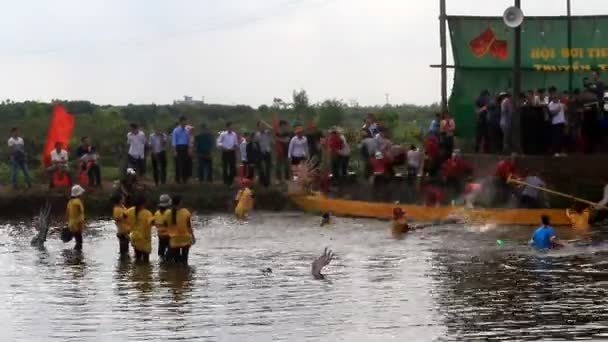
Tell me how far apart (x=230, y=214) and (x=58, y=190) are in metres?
4.54

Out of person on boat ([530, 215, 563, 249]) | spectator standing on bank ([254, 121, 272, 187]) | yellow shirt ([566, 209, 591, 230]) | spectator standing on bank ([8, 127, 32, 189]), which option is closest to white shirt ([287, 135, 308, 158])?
spectator standing on bank ([254, 121, 272, 187])

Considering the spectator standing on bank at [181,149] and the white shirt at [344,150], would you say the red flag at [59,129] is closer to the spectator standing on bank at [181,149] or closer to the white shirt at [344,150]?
the spectator standing on bank at [181,149]

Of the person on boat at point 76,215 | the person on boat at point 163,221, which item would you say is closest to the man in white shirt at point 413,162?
the person on boat at point 76,215

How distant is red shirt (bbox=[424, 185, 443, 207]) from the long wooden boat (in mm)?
530

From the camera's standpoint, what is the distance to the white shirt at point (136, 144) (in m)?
36.7

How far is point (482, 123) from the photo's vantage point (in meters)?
34.4

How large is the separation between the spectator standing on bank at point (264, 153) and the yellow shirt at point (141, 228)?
11.4 metres

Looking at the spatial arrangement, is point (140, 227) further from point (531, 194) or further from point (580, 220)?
point (531, 194)

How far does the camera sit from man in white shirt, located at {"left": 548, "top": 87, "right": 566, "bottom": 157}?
1270 inches

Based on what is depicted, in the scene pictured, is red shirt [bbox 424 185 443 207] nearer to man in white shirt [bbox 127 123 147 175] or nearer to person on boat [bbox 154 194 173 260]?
man in white shirt [bbox 127 123 147 175]

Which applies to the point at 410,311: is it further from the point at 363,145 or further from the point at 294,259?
the point at 363,145

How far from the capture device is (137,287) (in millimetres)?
22781

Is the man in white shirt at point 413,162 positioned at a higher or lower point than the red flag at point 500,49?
lower

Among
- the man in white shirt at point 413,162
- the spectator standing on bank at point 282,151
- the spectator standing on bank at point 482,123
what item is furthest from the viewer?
the spectator standing on bank at point 282,151
